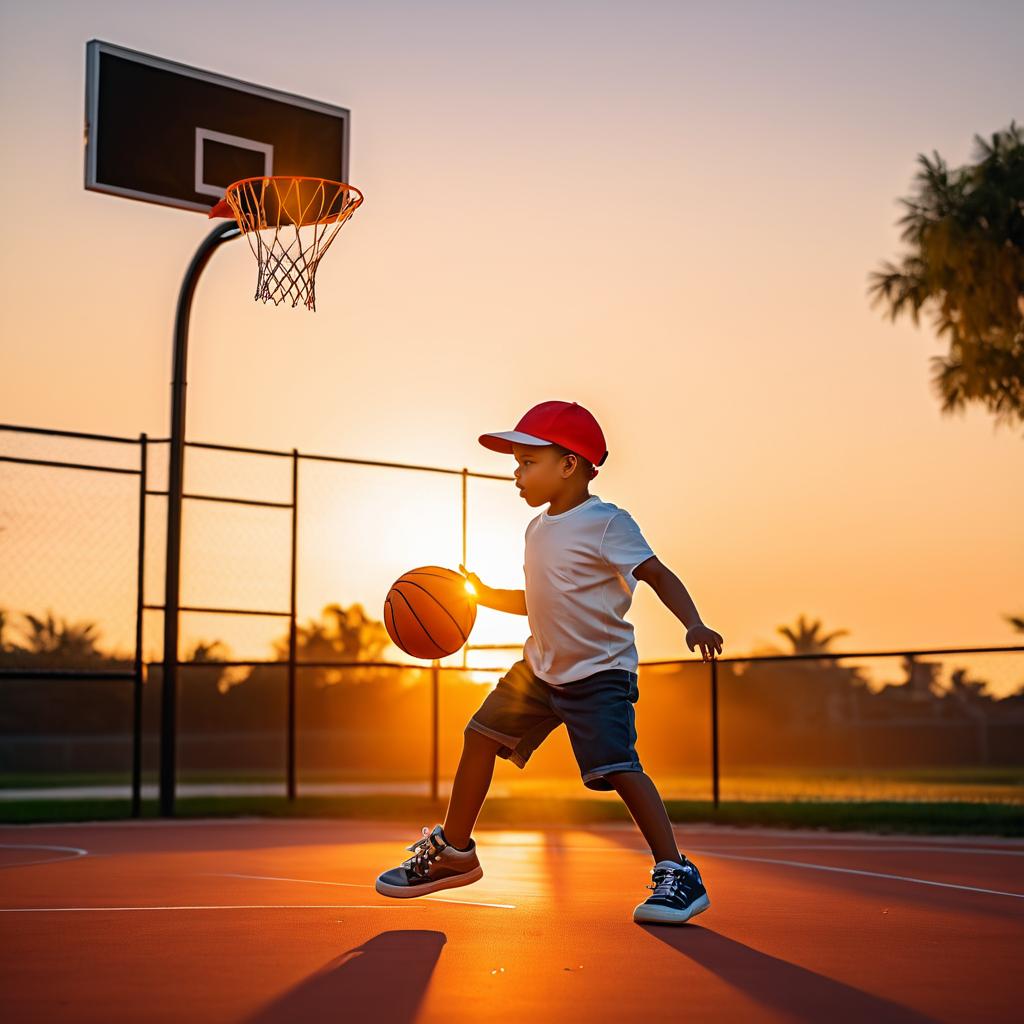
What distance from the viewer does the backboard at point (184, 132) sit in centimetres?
1155

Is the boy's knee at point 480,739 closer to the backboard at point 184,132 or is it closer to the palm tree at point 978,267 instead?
the backboard at point 184,132

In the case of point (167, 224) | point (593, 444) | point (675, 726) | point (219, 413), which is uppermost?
point (167, 224)

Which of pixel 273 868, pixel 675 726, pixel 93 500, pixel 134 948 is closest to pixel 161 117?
pixel 93 500

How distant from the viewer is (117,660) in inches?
542

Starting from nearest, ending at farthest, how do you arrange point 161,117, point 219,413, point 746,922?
point 746,922 < point 161,117 < point 219,413

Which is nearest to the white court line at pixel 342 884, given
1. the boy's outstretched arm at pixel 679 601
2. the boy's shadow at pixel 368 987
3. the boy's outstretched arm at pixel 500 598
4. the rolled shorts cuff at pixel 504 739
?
the rolled shorts cuff at pixel 504 739

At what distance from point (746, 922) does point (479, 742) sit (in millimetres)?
1100

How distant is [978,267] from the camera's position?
24.5 metres

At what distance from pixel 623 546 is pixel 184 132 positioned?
779 cm

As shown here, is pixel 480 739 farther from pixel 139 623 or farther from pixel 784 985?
pixel 139 623

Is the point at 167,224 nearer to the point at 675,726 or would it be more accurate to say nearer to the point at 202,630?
the point at 202,630

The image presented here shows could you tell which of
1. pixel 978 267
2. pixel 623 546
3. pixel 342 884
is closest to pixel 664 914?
pixel 623 546

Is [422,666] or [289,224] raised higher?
[289,224]

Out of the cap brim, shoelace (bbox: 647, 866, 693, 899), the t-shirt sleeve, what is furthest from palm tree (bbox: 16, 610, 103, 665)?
shoelace (bbox: 647, 866, 693, 899)
